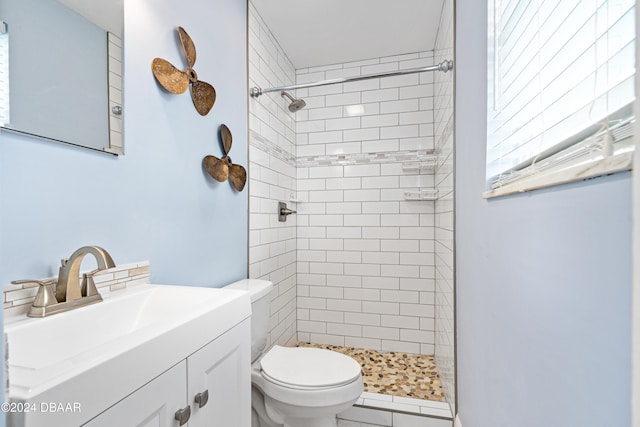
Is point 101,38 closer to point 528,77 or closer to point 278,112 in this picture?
point 528,77

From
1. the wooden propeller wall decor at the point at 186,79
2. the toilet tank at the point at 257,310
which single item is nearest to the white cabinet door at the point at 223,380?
the toilet tank at the point at 257,310

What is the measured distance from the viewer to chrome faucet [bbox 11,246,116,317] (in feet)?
2.63

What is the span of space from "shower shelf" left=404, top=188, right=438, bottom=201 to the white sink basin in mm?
1724

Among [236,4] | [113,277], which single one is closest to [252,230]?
[113,277]

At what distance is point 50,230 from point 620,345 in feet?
4.10

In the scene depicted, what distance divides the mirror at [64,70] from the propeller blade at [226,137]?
0.58m

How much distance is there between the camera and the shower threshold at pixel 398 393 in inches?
68.2

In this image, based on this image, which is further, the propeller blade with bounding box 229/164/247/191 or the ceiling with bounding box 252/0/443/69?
the ceiling with bounding box 252/0/443/69

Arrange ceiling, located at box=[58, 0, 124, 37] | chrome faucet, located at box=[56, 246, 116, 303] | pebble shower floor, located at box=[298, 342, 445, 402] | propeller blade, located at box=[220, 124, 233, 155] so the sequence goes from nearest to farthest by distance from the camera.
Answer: chrome faucet, located at box=[56, 246, 116, 303] < ceiling, located at box=[58, 0, 124, 37] < propeller blade, located at box=[220, 124, 233, 155] < pebble shower floor, located at box=[298, 342, 445, 402]

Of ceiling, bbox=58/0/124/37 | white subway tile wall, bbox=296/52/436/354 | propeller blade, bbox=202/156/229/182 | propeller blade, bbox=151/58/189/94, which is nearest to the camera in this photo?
→ ceiling, bbox=58/0/124/37

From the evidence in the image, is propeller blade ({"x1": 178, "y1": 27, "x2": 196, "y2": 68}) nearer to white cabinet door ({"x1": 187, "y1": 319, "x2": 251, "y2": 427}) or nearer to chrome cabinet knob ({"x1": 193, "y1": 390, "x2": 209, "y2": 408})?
white cabinet door ({"x1": 187, "y1": 319, "x2": 251, "y2": 427})

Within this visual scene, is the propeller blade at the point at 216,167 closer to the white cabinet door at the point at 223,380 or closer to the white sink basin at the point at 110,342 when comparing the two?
the white sink basin at the point at 110,342

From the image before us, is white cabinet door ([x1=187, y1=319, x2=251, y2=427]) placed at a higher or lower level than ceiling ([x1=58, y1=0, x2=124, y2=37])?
lower

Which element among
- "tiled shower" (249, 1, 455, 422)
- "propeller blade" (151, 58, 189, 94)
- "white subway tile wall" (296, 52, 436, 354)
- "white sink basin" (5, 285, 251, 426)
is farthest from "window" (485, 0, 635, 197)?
"white subway tile wall" (296, 52, 436, 354)
